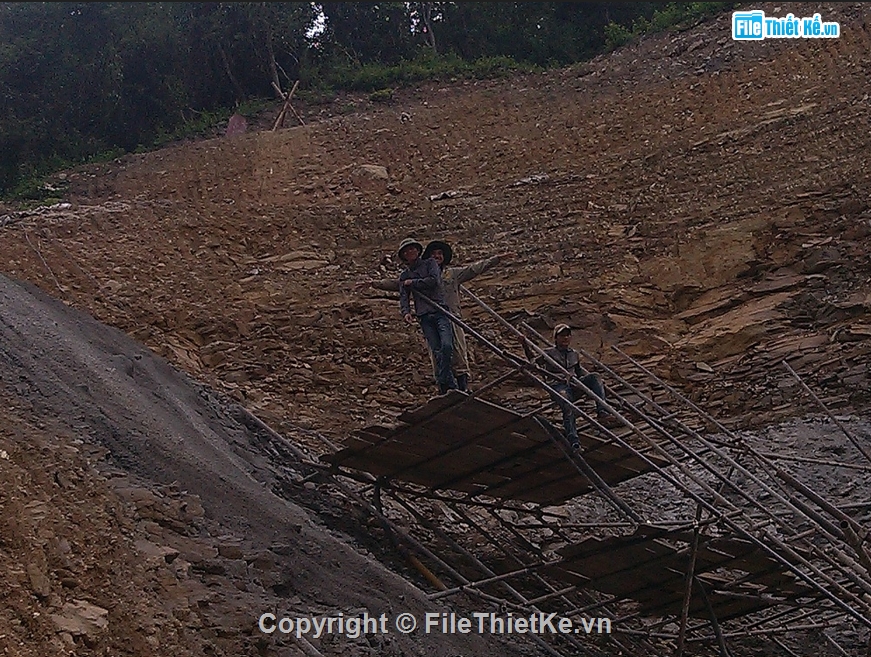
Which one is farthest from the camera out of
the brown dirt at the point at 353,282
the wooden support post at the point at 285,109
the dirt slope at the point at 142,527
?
the wooden support post at the point at 285,109

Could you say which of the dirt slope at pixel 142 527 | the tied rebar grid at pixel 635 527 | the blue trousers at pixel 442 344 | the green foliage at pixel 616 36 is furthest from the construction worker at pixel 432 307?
the green foliage at pixel 616 36

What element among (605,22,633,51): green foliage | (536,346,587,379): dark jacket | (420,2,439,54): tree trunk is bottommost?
(536,346,587,379): dark jacket

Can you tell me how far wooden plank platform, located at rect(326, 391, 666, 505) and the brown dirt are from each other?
665 mm

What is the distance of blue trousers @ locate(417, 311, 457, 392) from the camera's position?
277 inches

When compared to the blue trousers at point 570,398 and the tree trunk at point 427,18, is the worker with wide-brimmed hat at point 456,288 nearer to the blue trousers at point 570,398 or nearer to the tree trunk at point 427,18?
the blue trousers at point 570,398

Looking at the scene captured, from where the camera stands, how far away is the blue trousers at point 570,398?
19.9 ft

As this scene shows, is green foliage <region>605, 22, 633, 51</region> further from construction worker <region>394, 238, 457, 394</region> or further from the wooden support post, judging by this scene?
construction worker <region>394, 238, 457, 394</region>

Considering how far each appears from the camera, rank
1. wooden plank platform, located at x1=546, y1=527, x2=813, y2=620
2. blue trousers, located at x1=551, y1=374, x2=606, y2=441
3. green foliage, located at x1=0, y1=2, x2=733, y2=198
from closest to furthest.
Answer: wooden plank platform, located at x1=546, y1=527, x2=813, y2=620 → blue trousers, located at x1=551, y1=374, x2=606, y2=441 → green foliage, located at x1=0, y1=2, x2=733, y2=198

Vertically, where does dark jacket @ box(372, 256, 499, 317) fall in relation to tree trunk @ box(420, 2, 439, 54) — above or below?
below

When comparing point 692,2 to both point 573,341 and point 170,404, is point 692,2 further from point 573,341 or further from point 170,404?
point 170,404

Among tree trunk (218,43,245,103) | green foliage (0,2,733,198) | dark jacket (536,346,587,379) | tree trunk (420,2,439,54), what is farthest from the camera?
tree trunk (420,2,439,54)

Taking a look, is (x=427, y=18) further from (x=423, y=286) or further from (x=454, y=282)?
(x=423, y=286)

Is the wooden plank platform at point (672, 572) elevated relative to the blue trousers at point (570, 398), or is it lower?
lower

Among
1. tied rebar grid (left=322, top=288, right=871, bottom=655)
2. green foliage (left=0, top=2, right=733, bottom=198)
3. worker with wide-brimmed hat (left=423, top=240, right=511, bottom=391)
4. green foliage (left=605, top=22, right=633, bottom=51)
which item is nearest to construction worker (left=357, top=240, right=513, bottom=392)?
worker with wide-brimmed hat (left=423, top=240, right=511, bottom=391)
